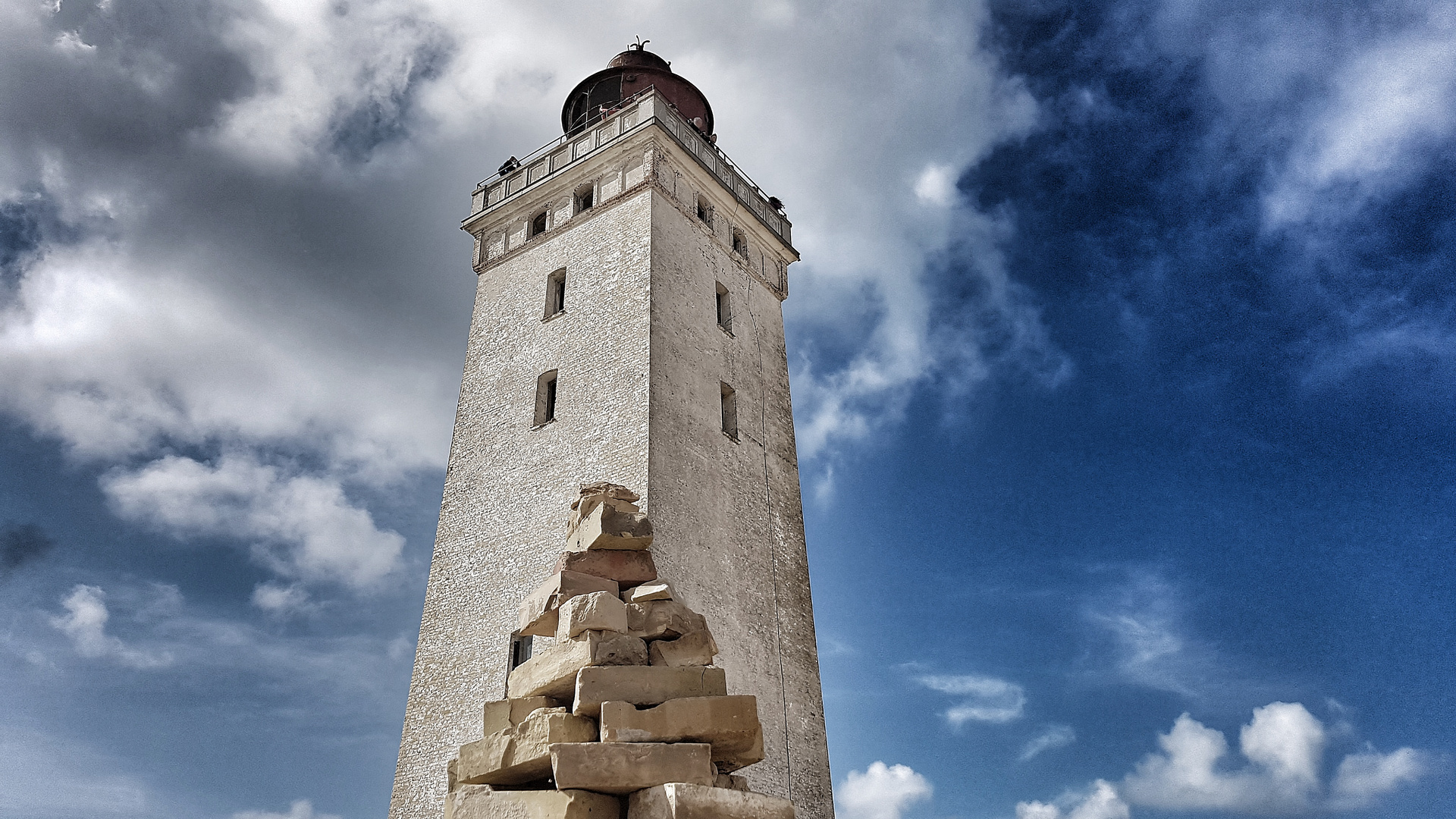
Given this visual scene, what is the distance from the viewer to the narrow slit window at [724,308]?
20.5 meters

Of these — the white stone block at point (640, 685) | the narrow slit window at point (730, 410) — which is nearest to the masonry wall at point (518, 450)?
the narrow slit window at point (730, 410)

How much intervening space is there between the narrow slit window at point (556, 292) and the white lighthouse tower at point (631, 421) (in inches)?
2.4

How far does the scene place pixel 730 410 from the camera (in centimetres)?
1955

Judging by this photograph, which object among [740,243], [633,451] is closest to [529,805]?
[633,451]

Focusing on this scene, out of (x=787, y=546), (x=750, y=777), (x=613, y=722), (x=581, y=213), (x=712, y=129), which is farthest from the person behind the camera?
(x=712, y=129)

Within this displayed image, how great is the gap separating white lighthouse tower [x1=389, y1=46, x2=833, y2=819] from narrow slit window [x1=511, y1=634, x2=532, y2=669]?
0.04m

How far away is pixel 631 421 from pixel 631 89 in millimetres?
12665

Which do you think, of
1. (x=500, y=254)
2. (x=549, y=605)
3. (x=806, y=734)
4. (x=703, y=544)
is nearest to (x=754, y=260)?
(x=500, y=254)

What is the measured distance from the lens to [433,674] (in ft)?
55.1

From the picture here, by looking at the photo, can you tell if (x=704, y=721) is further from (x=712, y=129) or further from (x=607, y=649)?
(x=712, y=129)

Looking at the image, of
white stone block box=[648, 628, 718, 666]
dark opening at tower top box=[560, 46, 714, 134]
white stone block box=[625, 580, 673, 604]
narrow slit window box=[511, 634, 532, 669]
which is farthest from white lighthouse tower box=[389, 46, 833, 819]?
white stone block box=[648, 628, 718, 666]

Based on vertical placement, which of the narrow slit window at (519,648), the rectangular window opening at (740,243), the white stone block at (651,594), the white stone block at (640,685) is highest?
the rectangular window opening at (740,243)

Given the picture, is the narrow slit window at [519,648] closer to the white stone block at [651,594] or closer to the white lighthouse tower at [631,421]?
the white lighthouse tower at [631,421]

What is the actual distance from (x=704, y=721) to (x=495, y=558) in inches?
449
